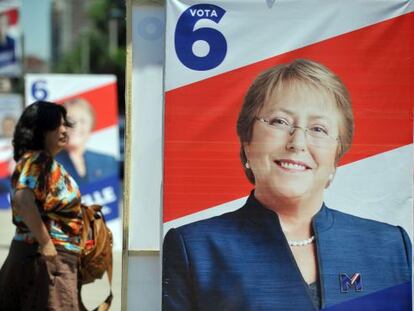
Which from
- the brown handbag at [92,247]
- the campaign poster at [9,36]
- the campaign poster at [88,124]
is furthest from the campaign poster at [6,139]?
the brown handbag at [92,247]

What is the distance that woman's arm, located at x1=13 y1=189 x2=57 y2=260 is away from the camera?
5.20 meters

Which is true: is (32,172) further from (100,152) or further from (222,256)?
(100,152)

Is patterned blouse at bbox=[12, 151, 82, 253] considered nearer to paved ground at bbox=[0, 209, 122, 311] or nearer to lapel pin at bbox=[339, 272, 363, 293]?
lapel pin at bbox=[339, 272, 363, 293]

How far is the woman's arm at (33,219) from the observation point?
5.20 meters

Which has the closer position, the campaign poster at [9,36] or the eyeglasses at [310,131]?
the eyeglasses at [310,131]

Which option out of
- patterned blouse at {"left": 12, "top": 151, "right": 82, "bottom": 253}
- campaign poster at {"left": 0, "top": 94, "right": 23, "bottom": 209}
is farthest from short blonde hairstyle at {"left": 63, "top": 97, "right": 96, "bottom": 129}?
campaign poster at {"left": 0, "top": 94, "right": 23, "bottom": 209}

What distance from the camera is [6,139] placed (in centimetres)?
1997

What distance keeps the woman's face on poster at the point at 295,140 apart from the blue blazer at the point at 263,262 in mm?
206

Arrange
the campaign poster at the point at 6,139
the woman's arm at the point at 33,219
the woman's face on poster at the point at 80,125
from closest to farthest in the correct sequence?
1. the woman's arm at the point at 33,219
2. the woman's face on poster at the point at 80,125
3. the campaign poster at the point at 6,139

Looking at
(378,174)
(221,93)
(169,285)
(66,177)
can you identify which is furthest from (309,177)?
(66,177)

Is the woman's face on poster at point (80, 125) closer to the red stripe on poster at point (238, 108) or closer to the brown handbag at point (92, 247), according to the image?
the brown handbag at point (92, 247)

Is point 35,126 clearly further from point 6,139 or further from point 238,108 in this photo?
point 6,139

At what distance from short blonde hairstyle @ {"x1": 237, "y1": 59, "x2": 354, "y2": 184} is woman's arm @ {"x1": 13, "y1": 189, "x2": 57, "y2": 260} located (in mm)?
1339

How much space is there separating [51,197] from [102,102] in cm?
515
